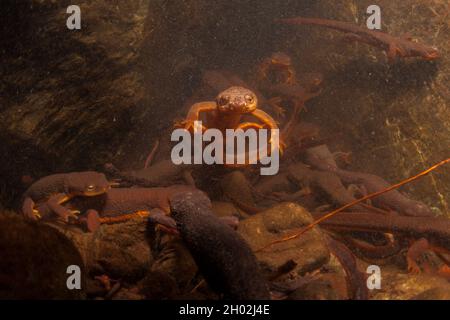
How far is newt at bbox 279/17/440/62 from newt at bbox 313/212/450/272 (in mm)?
3593

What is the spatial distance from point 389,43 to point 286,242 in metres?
5.37

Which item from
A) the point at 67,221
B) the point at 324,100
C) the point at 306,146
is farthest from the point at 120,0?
the point at 324,100

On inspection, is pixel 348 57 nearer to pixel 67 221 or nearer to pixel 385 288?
pixel 385 288

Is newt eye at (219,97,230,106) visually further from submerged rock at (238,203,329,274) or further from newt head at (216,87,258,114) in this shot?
submerged rock at (238,203,329,274)

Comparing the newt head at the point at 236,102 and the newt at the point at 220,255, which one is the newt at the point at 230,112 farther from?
the newt at the point at 220,255

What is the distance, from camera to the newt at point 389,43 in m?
6.72

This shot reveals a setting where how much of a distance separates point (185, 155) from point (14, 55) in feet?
10.3

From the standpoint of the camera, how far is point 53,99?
4.97 metres

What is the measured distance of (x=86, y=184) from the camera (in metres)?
5.11

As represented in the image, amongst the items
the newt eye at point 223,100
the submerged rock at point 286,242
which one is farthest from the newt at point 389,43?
the submerged rock at point 286,242

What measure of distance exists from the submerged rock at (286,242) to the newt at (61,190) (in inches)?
96.8

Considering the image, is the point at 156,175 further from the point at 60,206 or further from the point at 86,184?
the point at 60,206

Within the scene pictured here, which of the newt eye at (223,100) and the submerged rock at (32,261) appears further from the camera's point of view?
the newt eye at (223,100)
